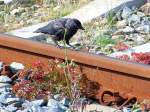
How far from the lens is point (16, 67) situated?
21.2 feet

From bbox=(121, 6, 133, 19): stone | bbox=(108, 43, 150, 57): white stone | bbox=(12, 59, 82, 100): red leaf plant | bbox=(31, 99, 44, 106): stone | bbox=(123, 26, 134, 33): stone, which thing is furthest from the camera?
bbox=(121, 6, 133, 19): stone

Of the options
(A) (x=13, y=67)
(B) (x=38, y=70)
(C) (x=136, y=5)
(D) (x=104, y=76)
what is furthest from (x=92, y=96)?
(C) (x=136, y=5)

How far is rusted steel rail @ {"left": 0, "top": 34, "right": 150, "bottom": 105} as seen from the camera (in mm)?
5562

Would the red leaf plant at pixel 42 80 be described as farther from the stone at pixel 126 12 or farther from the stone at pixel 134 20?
the stone at pixel 126 12

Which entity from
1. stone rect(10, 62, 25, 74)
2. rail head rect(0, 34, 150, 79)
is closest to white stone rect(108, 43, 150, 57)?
rail head rect(0, 34, 150, 79)

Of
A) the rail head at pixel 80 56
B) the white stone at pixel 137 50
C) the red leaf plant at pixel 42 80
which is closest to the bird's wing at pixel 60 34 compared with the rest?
the rail head at pixel 80 56

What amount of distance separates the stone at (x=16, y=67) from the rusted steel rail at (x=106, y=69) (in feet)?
0.20

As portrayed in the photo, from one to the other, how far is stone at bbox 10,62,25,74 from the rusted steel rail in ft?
0.20

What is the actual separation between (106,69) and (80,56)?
0.30 meters

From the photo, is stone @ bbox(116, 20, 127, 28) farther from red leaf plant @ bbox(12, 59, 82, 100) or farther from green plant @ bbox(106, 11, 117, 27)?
red leaf plant @ bbox(12, 59, 82, 100)

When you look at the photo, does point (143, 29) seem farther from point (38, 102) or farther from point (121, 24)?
point (38, 102)

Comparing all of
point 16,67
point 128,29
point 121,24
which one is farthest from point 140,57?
point 121,24

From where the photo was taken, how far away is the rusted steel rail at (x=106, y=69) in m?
5.56

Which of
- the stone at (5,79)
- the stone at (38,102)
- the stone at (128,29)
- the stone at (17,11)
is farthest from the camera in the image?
the stone at (17,11)
